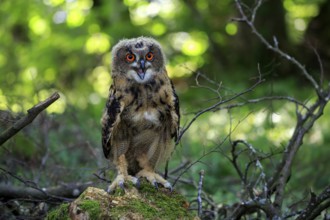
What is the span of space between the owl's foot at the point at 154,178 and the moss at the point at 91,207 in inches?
32.1

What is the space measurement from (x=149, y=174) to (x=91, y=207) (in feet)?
4.10

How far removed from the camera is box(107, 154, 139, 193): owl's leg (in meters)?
4.56

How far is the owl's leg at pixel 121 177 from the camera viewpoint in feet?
15.0

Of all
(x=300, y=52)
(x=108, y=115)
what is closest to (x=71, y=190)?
(x=108, y=115)

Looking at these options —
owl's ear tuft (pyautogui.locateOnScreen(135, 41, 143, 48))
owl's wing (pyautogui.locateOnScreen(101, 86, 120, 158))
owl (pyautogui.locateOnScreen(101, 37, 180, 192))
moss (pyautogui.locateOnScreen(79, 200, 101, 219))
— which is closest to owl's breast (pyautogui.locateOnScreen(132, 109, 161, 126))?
owl (pyautogui.locateOnScreen(101, 37, 180, 192))

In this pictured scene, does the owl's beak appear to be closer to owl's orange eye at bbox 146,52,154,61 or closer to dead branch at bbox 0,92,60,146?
owl's orange eye at bbox 146,52,154,61

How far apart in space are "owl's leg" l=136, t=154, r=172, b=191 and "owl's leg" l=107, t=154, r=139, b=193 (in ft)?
0.54

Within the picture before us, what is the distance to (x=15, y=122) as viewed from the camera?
14.8 feet

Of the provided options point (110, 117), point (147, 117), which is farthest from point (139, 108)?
point (110, 117)

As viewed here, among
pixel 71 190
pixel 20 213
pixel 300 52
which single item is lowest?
pixel 20 213

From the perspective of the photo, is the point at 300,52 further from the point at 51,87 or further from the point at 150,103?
the point at 150,103

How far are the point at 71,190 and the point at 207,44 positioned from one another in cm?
779

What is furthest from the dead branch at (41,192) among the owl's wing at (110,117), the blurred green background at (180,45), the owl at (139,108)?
the blurred green background at (180,45)

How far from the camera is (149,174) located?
505 centimetres
